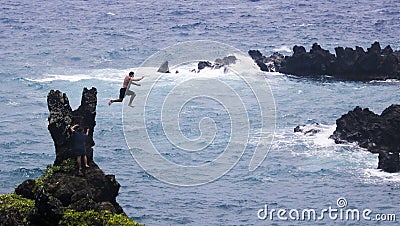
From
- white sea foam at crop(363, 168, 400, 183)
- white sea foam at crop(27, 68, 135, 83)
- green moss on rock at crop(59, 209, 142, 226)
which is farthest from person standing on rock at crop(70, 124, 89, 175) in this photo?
white sea foam at crop(27, 68, 135, 83)

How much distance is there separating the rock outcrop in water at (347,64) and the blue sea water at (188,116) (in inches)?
69.0

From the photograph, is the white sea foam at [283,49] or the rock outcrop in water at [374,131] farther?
the white sea foam at [283,49]

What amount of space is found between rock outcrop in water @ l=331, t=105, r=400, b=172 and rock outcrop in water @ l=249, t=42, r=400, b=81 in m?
18.7

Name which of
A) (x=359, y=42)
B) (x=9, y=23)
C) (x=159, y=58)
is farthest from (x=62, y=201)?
(x=9, y=23)

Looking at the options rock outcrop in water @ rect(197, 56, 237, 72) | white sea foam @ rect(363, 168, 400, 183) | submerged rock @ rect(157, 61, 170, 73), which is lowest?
white sea foam @ rect(363, 168, 400, 183)

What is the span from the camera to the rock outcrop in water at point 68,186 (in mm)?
23875

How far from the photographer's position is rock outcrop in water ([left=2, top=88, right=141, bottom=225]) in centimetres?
2388

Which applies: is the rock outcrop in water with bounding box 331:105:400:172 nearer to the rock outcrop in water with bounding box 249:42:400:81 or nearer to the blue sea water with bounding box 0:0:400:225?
the blue sea water with bounding box 0:0:400:225

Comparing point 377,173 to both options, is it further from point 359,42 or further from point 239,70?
point 359,42

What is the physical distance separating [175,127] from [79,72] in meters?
23.4

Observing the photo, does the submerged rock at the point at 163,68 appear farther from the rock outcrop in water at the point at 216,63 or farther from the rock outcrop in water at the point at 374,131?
the rock outcrop in water at the point at 374,131

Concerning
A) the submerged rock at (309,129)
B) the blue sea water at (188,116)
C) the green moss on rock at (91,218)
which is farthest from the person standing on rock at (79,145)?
the submerged rock at (309,129)

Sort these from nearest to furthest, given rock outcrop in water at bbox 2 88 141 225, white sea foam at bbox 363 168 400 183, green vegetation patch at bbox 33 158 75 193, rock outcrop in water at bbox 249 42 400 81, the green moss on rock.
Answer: the green moss on rock, rock outcrop in water at bbox 2 88 141 225, green vegetation patch at bbox 33 158 75 193, white sea foam at bbox 363 168 400 183, rock outcrop in water at bbox 249 42 400 81

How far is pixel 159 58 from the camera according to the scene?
81.6m
